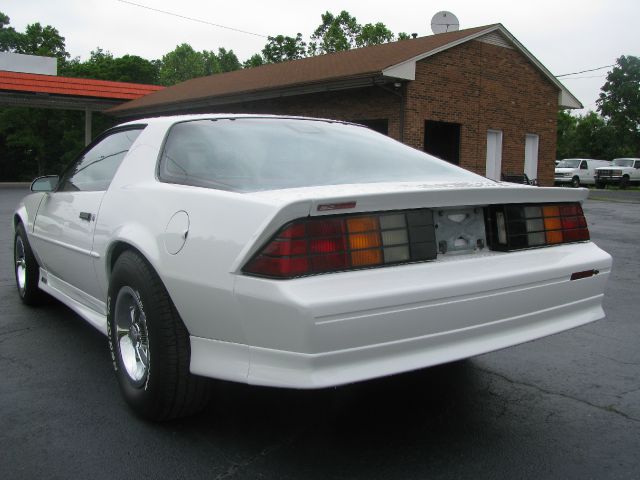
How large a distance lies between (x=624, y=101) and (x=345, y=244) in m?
67.0

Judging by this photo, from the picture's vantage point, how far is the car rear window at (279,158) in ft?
9.94

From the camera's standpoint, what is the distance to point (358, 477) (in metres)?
2.44

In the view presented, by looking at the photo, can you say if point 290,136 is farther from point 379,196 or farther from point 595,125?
point 595,125

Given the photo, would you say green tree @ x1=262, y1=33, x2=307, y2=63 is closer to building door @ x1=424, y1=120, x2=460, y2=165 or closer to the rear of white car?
building door @ x1=424, y1=120, x2=460, y2=165

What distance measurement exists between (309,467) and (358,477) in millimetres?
208

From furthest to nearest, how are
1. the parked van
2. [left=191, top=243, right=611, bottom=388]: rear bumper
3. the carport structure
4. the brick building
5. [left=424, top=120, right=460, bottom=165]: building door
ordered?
the parked van → the carport structure → [left=424, top=120, right=460, bottom=165]: building door → the brick building → [left=191, top=243, right=611, bottom=388]: rear bumper

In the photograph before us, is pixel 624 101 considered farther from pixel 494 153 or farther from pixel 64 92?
pixel 64 92

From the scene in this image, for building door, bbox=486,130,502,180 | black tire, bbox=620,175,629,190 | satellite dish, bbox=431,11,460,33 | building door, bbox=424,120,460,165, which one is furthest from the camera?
black tire, bbox=620,175,629,190

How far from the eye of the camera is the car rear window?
3.03 m

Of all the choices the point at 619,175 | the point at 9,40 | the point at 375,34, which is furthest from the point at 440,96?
the point at 9,40

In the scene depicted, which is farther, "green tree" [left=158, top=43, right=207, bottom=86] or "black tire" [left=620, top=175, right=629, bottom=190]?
"green tree" [left=158, top=43, right=207, bottom=86]

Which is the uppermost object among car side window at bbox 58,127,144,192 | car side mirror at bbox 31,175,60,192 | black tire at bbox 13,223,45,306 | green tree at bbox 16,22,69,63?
green tree at bbox 16,22,69,63

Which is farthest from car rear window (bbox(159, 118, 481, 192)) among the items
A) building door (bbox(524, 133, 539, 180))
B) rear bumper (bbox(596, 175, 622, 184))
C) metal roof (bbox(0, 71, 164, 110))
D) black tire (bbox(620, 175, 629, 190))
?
black tire (bbox(620, 175, 629, 190))

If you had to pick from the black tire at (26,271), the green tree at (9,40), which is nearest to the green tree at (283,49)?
the green tree at (9,40)
